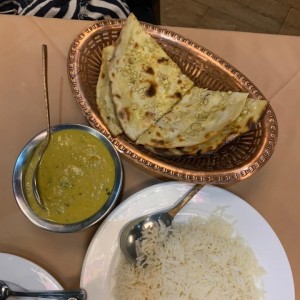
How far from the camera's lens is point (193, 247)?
1181 mm

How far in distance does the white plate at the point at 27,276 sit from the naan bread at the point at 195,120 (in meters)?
0.43

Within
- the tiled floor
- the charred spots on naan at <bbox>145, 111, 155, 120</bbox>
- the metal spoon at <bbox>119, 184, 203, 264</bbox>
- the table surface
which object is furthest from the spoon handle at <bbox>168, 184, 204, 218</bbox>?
the tiled floor

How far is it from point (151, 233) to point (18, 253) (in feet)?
1.23

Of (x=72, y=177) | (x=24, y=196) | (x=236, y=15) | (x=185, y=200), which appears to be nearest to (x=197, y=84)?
(x=185, y=200)

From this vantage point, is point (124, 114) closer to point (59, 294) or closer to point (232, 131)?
point (232, 131)

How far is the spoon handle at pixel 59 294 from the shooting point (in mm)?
1040

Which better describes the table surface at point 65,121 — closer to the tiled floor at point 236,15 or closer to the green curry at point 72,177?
the green curry at point 72,177

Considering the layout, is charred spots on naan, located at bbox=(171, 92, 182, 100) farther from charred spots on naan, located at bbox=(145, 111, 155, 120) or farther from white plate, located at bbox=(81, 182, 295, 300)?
white plate, located at bbox=(81, 182, 295, 300)

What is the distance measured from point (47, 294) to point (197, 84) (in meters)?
0.73

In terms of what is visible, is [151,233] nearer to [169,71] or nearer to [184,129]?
[184,129]

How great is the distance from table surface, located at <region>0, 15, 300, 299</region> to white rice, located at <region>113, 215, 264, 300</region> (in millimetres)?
146

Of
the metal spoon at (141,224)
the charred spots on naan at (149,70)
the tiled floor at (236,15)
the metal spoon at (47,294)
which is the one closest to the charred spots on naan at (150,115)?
the charred spots on naan at (149,70)

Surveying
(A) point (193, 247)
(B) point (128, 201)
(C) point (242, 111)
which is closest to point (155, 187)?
(B) point (128, 201)

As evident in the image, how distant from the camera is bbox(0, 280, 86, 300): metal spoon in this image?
104 centimetres
